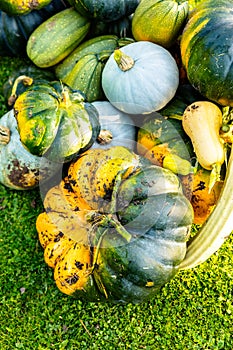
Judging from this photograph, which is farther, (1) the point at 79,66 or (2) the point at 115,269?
(1) the point at 79,66

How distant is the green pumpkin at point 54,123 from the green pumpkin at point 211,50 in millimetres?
516

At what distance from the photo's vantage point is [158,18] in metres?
2.46

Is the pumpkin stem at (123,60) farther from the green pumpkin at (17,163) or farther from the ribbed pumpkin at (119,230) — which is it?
the green pumpkin at (17,163)

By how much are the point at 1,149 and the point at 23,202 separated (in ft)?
1.11

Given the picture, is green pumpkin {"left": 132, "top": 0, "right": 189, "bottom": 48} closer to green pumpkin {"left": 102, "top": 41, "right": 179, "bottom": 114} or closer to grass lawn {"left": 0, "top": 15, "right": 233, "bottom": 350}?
green pumpkin {"left": 102, "top": 41, "right": 179, "bottom": 114}

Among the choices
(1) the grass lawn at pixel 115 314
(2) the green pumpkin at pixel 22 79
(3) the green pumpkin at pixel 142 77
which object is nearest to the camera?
(3) the green pumpkin at pixel 142 77

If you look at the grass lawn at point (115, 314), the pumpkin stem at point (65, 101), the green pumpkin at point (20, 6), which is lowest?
the grass lawn at point (115, 314)

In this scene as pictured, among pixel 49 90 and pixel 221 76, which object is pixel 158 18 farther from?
pixel 49 90

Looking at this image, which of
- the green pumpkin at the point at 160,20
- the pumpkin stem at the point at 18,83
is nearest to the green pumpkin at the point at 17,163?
the pumpkin stem at the point at 18,83

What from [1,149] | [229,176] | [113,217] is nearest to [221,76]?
[229,176]

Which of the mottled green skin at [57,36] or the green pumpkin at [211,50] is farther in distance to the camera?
the mottled green skin at [57,36]

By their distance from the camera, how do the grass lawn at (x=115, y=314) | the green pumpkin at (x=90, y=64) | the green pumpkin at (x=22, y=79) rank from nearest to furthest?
the grass lawn at (x=115, y=314) < the green pumpkin at (x=90, y=64) < the green pumpkin at (x=22, y=79)

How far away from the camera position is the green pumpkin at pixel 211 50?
2.22 meters

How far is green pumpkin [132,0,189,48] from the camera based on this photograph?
2441mm
